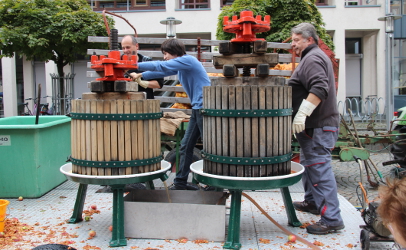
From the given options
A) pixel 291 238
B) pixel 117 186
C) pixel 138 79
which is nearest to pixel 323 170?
pixel 291 238

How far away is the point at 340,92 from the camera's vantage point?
16625 millimetres

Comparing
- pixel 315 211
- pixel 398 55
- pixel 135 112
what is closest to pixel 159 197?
pixel 135 112

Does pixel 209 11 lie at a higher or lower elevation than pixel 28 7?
higher

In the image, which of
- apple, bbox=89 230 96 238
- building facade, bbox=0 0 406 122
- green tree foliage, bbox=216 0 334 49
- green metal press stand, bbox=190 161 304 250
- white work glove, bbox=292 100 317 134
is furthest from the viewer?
building facade, bbox=0 0 406 122

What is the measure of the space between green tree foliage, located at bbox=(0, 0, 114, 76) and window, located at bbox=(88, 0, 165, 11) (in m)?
5.66

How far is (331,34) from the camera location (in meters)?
16.7

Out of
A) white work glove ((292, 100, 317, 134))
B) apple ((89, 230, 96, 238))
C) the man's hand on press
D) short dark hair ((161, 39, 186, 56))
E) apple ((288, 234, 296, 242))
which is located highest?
short dark hair ((161, 39, 186, 56))

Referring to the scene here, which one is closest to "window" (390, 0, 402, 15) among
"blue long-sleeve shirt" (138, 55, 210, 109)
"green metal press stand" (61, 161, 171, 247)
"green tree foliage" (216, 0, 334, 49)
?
"green tree foliage" (216, 0, 334, 49)

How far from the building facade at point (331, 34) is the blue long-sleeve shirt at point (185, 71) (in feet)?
41.2

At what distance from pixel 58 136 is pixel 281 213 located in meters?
3.22

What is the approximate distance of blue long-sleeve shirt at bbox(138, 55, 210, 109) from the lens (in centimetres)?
375

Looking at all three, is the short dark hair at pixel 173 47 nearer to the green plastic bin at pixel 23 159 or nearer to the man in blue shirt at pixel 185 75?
the man in blue shirt at pixel 185 75

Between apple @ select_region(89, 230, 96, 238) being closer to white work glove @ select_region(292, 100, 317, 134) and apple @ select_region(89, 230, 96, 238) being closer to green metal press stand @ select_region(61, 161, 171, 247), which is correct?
green metal press stand @ select_region(61, 161, 171, 247)

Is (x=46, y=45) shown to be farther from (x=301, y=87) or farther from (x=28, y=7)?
(x=301, y=87)
